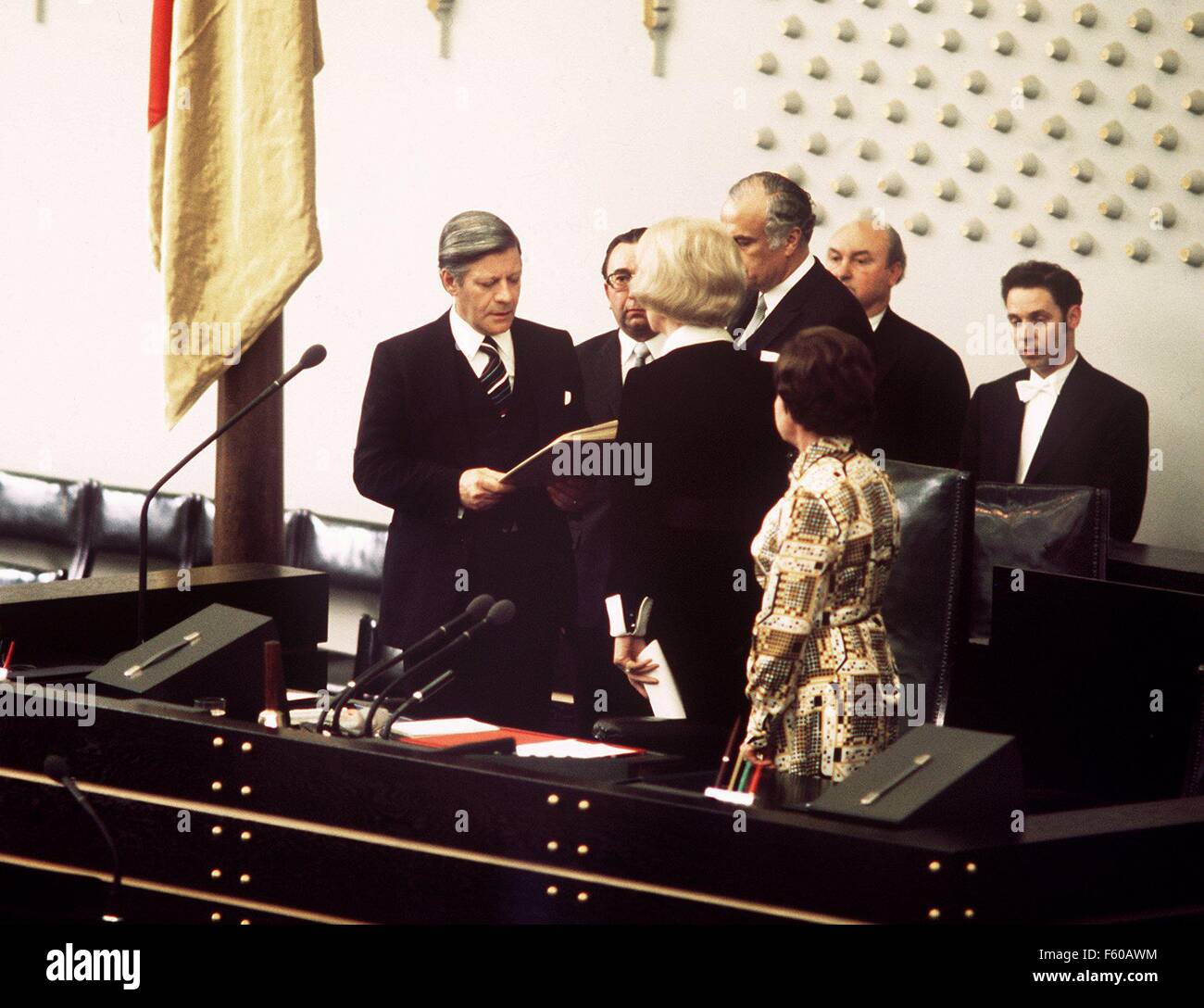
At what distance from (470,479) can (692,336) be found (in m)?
0.83

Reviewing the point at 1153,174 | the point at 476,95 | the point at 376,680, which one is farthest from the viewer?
the point at 476,95

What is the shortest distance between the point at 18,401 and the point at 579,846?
230 inches

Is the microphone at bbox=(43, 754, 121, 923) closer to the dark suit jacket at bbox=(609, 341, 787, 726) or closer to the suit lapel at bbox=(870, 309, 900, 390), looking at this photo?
the dark suit jacket at bbox=(609, 341, 787, 726)

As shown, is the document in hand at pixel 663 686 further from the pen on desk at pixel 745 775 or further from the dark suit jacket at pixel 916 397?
the dark suit jacket at pixel 916 397

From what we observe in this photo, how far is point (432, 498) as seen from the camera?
418 cm

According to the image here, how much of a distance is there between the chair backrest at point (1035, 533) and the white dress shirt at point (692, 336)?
3.50 ft

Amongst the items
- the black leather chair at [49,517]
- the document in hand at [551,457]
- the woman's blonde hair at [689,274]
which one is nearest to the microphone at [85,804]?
the document in hand at [551,457]

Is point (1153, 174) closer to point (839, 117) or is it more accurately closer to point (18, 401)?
point (839, 117)

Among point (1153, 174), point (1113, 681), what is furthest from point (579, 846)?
point (1153, 174)

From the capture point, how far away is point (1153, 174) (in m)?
5.54

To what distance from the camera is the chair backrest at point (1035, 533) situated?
4410 mm

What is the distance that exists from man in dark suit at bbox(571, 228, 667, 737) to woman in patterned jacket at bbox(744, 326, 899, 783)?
5.46 ft

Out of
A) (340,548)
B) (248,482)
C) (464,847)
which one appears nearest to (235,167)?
(248,482)
